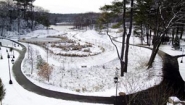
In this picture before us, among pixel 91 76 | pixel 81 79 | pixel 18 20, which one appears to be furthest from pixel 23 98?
pixel 18 20

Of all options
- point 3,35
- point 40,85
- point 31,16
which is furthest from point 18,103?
point 31,16

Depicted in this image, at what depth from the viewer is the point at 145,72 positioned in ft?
60.1

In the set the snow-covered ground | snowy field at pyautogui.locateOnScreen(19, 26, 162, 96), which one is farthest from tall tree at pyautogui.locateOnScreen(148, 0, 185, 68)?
the snow-covered ground

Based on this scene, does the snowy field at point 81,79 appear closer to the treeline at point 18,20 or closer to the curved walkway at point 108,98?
the curved walkway at point 108,98

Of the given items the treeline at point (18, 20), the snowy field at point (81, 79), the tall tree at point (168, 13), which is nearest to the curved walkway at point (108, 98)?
the snowy field at point (81, 79)

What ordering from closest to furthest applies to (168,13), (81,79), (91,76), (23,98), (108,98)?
(108,98)
(23,98)
(81,79)
(168,13)
(91,76)

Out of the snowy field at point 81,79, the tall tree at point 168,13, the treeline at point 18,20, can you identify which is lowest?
the snowy field at point 81,79

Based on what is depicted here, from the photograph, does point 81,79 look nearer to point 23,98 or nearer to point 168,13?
point 23,98

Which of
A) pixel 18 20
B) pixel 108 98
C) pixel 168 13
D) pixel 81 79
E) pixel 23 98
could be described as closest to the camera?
pixel 108 98

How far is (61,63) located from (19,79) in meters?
7.14

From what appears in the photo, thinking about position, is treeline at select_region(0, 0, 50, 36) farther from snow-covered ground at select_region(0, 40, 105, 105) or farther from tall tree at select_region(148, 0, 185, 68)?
tall tree at select_region(148, 0, 185, 68)

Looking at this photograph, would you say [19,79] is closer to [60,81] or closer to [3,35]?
[60,81]

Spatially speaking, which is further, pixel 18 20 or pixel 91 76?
pixel 18 20

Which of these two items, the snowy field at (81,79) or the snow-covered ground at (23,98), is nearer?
the snow-covered ground at (23,98)
